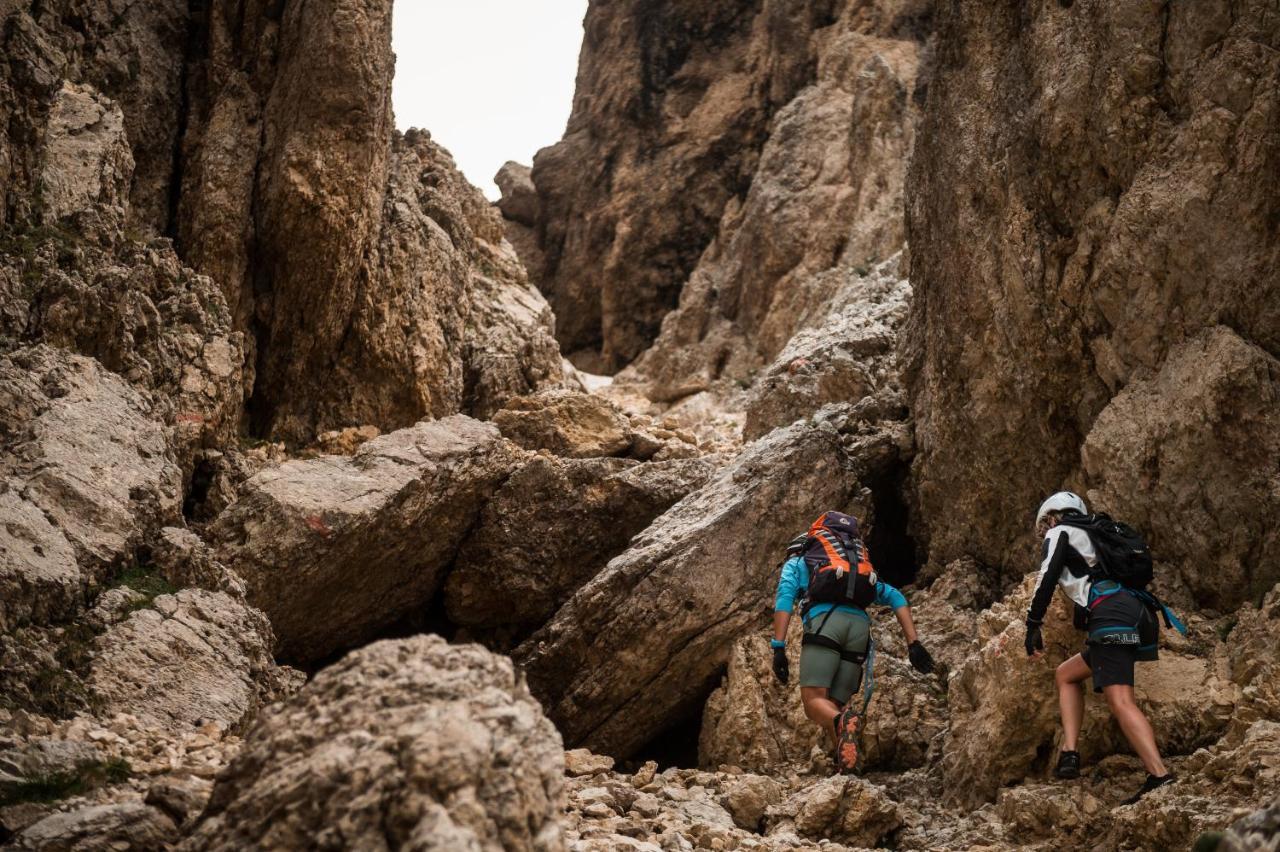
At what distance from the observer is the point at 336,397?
16.8 m

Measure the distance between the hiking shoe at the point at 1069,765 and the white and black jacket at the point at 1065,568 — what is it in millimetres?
964

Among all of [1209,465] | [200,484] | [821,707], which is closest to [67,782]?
[821,707]

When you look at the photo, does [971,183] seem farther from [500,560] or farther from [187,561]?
[187,561]

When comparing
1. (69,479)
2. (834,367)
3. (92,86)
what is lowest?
(69,479)

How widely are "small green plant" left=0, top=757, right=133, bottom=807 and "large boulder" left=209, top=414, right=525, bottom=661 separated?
6093 mm

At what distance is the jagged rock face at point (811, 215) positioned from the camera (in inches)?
1077

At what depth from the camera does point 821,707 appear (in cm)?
995

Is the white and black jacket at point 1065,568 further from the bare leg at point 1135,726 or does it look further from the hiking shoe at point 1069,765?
the hiking shoe at point 1069,765

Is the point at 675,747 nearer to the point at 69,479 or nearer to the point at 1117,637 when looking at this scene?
the point at 1117,637

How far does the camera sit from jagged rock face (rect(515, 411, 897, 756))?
42.3 ft

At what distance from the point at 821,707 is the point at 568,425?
26.4 ft

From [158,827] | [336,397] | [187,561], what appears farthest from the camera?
[336,397]

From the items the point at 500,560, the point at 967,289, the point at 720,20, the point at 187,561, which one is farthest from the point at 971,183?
the point at 720,20

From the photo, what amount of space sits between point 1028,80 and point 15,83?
1065 centimetres
